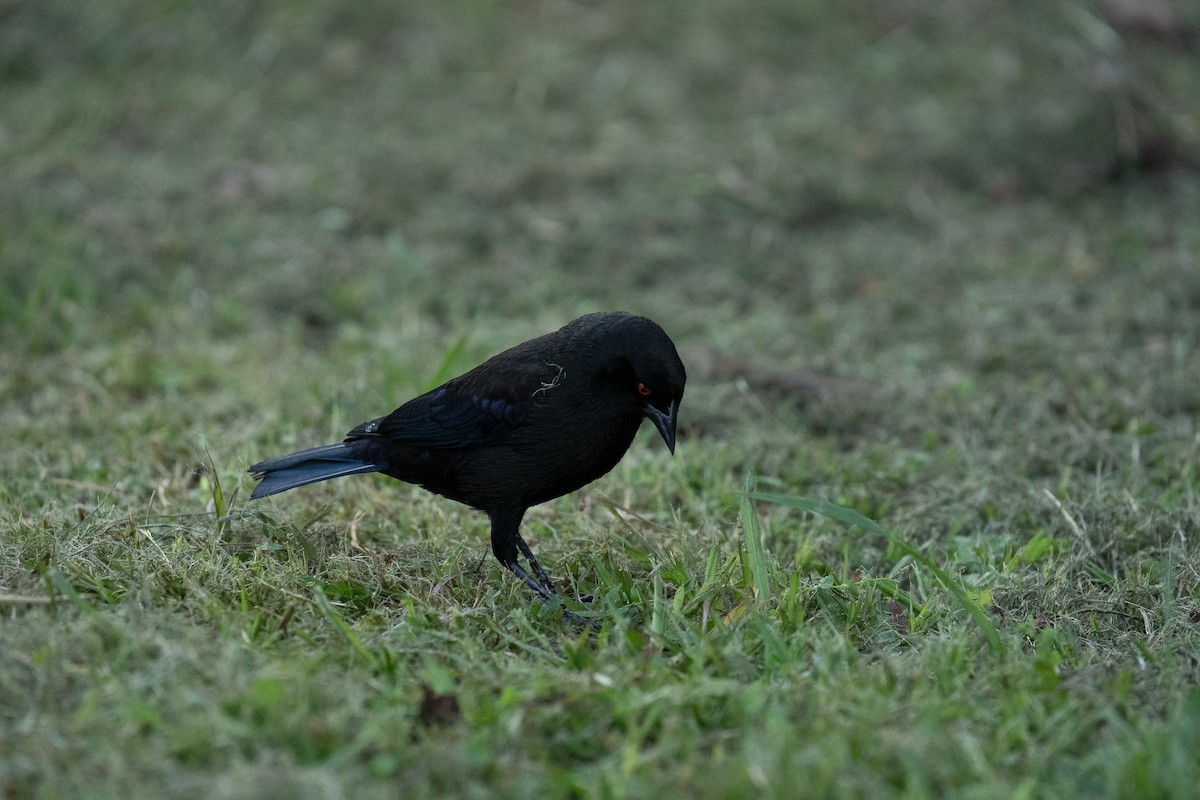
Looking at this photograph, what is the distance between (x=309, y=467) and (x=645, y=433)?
5.19 ft

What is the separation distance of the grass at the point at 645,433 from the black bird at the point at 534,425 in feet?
0.65

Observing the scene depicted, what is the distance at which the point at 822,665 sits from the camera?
115 inches

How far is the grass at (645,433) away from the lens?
8.64 ft

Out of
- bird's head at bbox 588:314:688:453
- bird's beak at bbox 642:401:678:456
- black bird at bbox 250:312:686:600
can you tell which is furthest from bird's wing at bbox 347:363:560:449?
bird's beak at bbox 642:401:678:456

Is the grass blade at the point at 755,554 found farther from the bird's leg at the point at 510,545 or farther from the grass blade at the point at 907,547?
the bird's leg at the point at 510,545

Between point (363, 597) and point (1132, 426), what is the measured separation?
3.05 meters

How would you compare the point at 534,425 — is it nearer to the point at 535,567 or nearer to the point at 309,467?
the point at 535,567

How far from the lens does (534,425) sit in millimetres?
3557

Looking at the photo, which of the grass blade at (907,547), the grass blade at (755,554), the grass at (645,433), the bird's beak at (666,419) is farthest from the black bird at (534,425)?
the grass blade at (907,547)

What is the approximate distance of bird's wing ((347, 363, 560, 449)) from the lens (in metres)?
3.61

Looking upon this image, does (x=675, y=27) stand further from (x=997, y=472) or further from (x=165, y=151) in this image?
(x=997, y=472)

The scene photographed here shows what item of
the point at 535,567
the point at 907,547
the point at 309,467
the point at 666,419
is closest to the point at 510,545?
the point at 535,567

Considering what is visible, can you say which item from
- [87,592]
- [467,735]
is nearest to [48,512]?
[87,592]

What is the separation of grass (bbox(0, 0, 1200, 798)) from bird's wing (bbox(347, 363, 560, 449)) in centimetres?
35
